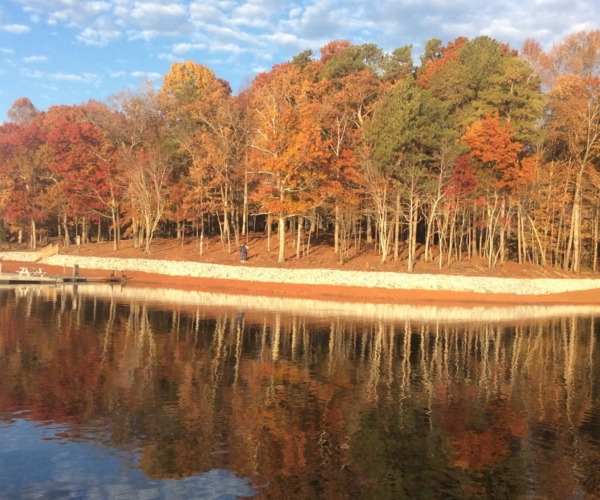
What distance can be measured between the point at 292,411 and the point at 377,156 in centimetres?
3159

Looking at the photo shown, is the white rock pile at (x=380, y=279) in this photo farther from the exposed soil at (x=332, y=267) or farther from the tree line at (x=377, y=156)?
the tree line at (x=377, y=156)

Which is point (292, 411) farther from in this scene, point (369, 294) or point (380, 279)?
point (380, 279)

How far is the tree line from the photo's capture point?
1650 inches

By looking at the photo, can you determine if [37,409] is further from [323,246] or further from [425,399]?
[323,246]

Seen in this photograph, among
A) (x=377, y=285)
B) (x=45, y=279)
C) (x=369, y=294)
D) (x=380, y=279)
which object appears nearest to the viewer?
(x=369, y=294)

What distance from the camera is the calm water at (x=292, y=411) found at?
9125mm

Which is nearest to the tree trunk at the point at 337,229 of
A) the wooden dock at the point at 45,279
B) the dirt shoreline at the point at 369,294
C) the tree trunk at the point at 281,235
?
the tree trunk at the point at 281,235

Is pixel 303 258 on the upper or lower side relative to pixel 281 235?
lower

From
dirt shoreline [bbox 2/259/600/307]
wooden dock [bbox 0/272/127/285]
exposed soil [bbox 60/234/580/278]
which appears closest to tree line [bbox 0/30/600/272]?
exposed soil [bbox 60/234/580/278]

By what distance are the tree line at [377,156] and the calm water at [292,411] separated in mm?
20234

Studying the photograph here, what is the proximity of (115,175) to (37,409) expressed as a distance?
155 feet

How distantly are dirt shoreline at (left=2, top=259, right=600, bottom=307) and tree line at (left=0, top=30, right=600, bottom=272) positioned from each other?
173 inches

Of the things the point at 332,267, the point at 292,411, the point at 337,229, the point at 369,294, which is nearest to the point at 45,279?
the point at 332,267

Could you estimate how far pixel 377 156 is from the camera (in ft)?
137
